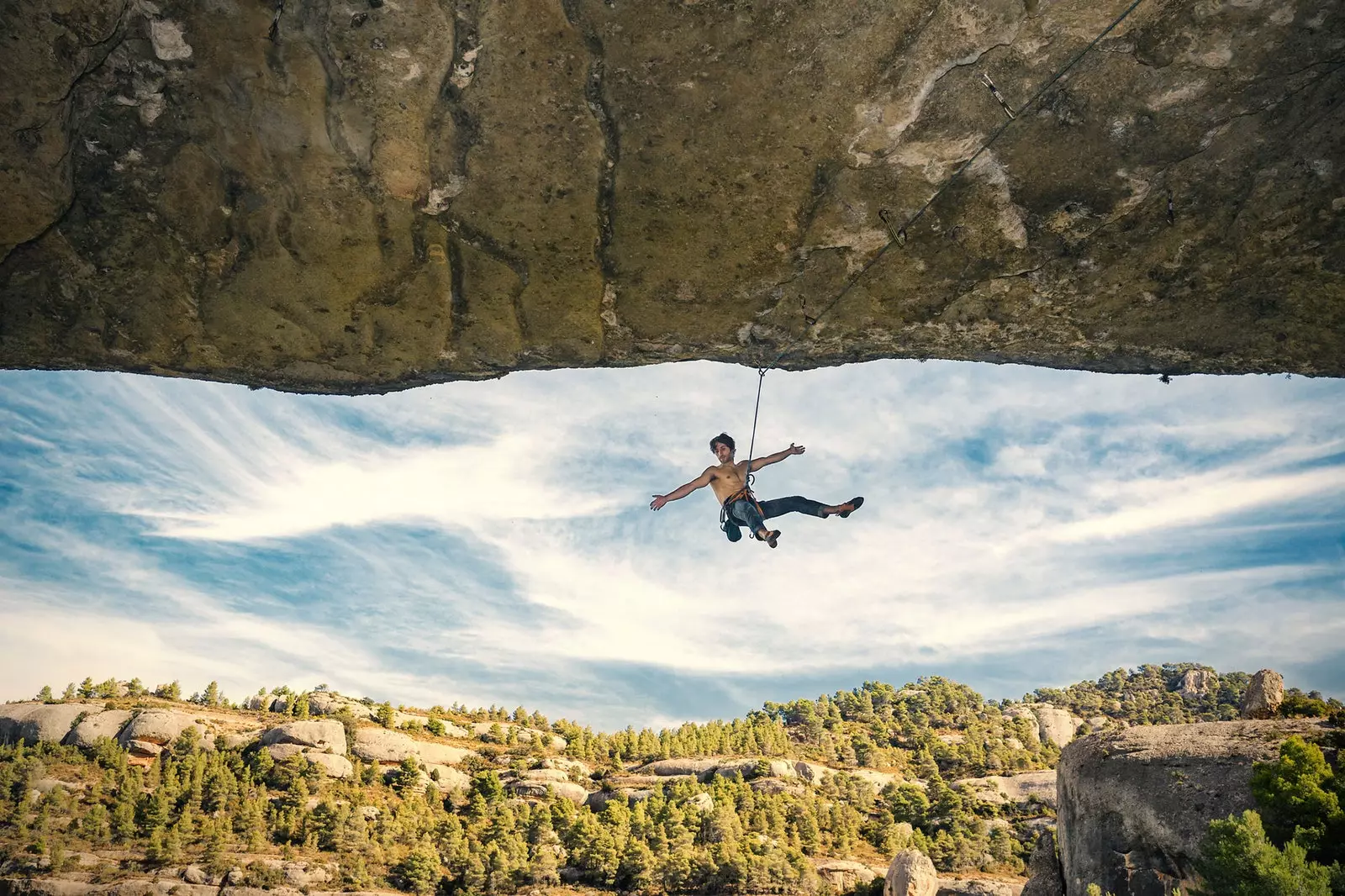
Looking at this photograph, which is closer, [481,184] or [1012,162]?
[1012,162]

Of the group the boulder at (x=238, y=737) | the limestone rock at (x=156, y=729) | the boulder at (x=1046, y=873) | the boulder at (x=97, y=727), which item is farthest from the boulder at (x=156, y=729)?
the boulder at (x=1046, y=873)

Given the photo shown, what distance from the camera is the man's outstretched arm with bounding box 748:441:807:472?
877 centimetres

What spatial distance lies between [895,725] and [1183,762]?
237ft

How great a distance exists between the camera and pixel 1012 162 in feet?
19.1

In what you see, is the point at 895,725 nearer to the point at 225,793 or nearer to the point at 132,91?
the point at 225,793

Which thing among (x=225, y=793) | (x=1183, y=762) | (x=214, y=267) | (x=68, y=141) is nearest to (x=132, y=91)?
(x=68, y=141)

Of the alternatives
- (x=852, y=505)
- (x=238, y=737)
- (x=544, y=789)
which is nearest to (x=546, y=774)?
(x=544, y=789)

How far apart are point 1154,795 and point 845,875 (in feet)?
116

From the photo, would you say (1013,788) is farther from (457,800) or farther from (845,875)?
(457,800)

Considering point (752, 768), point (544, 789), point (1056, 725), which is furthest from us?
point (1056, 725)

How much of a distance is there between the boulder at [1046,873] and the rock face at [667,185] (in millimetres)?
13140

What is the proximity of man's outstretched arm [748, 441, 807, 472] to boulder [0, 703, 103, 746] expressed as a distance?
53.6 meters

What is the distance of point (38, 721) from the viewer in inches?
1756

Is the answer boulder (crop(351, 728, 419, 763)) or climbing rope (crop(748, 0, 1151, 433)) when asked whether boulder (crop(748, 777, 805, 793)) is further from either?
climbing rope (crop(748, 0, 1151, 433))
